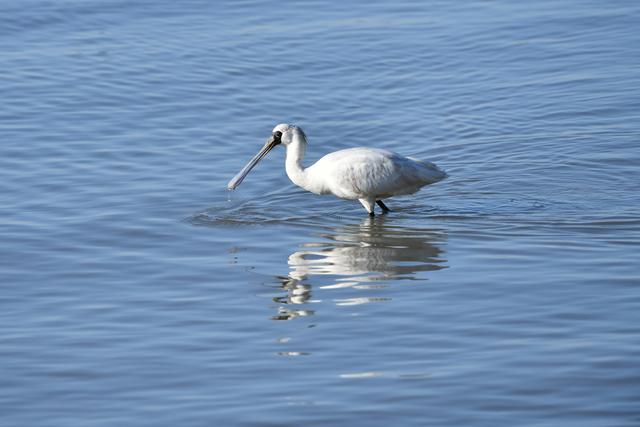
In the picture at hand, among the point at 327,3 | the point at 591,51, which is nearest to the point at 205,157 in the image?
the point at 591,51

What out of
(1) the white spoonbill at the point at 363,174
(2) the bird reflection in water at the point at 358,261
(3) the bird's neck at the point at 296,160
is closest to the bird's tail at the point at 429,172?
(1) the white spoonbill at the point at 363,174

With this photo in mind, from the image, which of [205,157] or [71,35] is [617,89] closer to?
[205,157]

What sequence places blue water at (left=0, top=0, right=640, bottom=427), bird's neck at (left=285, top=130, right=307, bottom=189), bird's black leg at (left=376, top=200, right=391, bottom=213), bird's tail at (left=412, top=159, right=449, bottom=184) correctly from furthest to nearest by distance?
1. bird's black leg at (left=376, top=200, right=391, bottom=213)
2. bird's neck at (left=285, top=130, right=307, bottom=189)
3. bird's tail at (left=412, top=159, right=449, bottom=184)
4. blue water at (left=0, top=0, right=640, bottom=427)

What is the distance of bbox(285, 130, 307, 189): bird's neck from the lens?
46.1 ft

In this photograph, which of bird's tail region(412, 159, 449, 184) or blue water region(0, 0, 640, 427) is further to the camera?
bird's tail region(412, 159, 449, 184)

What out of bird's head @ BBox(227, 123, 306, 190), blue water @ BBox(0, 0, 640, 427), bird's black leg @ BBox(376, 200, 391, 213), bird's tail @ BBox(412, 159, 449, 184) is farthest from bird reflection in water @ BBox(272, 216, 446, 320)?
bird's head @ BBox(227, 123, 306, 190)

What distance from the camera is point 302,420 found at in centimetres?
827

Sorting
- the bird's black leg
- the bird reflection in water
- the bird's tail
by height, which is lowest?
the bird reflection in water

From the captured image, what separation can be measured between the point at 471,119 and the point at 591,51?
4165 millimetres

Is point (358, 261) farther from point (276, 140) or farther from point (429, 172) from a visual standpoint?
point (276, 140)

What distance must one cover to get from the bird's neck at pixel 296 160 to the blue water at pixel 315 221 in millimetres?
375

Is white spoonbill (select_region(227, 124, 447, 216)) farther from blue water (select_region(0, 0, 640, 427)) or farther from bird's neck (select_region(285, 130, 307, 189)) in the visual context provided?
blue water (select_region(0, 0, 640, 427))

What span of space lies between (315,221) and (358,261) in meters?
1.70

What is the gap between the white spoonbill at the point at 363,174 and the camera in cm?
1365
